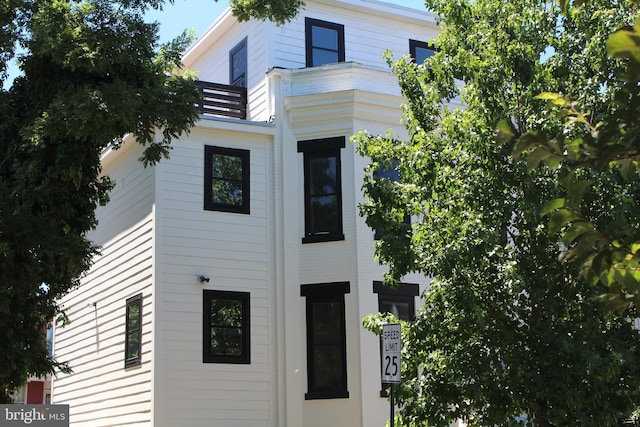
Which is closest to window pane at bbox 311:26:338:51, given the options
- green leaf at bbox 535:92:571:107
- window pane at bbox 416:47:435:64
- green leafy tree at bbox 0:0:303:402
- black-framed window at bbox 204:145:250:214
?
window pane at bbox 416:47:435:64

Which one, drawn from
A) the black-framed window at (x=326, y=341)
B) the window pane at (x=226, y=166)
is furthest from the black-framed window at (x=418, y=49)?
the black-framed window at (x=326, y=341)

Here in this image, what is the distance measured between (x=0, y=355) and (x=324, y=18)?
13.2 m

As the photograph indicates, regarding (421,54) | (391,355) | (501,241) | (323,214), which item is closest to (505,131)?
(391,355)

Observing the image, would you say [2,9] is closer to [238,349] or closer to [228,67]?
[238,349]

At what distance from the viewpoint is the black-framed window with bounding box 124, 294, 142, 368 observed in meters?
18.5

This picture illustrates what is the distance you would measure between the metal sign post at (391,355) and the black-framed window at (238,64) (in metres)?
12.8

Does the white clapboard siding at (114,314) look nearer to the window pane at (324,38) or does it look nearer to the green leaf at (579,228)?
the window pane at (324,38)

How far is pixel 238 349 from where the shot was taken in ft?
60.2

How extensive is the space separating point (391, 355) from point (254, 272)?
8739 millimetres

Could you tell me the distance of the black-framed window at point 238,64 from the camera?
22.3 meters

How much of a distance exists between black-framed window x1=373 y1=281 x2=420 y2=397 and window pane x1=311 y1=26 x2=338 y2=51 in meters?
6.88

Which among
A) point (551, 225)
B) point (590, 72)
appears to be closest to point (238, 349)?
point (590, 72)

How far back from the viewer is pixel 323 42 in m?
22.2

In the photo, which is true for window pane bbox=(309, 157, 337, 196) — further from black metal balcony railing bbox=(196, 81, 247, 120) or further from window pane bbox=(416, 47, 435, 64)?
window pane bbox=(416, 47, 435, 64)
